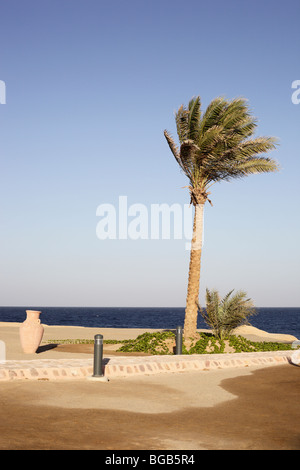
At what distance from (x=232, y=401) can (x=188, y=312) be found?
10.8 metres

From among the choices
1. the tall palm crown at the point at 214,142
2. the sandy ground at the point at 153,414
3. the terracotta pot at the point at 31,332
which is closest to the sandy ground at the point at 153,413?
the sandy ground at the point at 153,414

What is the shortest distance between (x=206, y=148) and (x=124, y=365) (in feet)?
33.7

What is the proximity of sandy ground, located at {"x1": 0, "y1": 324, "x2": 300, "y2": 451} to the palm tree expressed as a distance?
7.89m

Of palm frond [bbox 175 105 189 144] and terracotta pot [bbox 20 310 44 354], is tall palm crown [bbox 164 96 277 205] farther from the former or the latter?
terracotta pot [bbox 20 310 44 354]

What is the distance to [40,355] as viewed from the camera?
56.7 feet

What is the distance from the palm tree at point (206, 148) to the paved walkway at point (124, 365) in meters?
4.40

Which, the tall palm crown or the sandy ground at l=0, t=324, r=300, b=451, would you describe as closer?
the sandy ground at l=0, t=324, r=300, b=451

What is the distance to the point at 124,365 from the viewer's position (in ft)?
44.1

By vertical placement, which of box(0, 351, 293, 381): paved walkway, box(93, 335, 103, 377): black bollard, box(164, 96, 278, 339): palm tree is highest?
box(164, 96, 278, 339): palm tree

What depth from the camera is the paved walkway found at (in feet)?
39.2

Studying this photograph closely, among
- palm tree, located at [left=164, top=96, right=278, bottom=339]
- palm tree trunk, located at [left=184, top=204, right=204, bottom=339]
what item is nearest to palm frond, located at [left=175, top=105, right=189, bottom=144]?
palm tree, located at [left=164, top=96, right=278, bottom=339]

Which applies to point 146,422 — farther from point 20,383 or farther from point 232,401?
point 20,383

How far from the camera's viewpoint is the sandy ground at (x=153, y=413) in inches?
263
